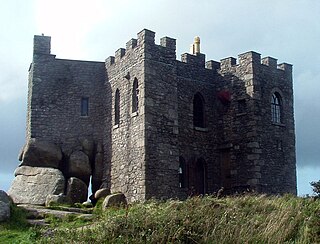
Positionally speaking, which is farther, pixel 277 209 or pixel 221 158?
pixel 221 158

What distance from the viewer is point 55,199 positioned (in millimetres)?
23234

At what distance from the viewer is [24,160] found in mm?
26688

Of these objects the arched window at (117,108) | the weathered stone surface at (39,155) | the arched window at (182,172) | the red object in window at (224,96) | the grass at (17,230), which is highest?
the red object in window at (224,96)

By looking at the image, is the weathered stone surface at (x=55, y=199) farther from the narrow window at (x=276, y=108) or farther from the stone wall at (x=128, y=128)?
the narrow window at (x=276, y=108)

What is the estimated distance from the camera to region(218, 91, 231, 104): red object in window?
1137 inches

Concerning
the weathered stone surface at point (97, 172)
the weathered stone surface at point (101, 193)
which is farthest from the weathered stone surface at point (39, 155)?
the weathered stone surface at point (101, 193)

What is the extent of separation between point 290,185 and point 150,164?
28.3ft

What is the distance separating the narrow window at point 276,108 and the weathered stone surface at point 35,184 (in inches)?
435

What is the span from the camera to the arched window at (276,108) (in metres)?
29.2

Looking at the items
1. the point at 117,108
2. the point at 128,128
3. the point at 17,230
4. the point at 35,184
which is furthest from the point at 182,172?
the point at 17,230

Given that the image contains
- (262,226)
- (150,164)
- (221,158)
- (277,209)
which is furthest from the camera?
(221,158)

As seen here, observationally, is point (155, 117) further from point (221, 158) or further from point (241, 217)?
point (241, 217)

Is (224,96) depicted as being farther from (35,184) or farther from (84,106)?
(35,184)

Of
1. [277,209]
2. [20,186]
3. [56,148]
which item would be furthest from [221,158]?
Answer: [277,209]
